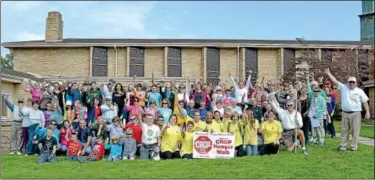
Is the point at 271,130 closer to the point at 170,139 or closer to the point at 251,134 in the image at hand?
the point at 251,134

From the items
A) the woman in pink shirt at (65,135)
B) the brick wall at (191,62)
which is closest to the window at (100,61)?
the brick wall at (191,62)

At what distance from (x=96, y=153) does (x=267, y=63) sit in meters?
24.9

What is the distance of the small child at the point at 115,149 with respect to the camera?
13.7m

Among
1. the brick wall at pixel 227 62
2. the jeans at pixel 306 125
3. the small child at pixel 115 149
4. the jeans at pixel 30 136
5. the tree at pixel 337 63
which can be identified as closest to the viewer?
the small child at pixel 115 149

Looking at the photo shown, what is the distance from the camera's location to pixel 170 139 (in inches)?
549

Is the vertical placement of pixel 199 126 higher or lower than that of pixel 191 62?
lower

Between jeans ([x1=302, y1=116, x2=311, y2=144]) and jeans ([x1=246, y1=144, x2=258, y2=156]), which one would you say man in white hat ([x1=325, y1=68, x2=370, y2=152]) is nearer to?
jeans ([x1=302, y1=116, x2=311, y2=144])

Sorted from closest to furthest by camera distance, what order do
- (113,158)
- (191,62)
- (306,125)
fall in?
1. (113,158)
2. (306,125)
3. (191,62)

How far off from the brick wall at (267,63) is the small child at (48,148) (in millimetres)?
24260

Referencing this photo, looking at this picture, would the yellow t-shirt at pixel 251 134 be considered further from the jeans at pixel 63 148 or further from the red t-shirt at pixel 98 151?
the jeans at pixel 63 148

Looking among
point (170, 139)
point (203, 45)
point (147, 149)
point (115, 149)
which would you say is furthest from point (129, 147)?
point (203, 45)

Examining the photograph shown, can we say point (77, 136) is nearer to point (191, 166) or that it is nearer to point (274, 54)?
point (191, 166)

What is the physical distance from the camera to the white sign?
45.5 ft

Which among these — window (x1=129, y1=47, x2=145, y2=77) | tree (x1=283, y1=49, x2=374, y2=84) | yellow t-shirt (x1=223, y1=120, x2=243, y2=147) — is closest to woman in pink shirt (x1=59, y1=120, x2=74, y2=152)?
yellow t-shirt (x1=223, y1=120, x2=243, y2=147)
